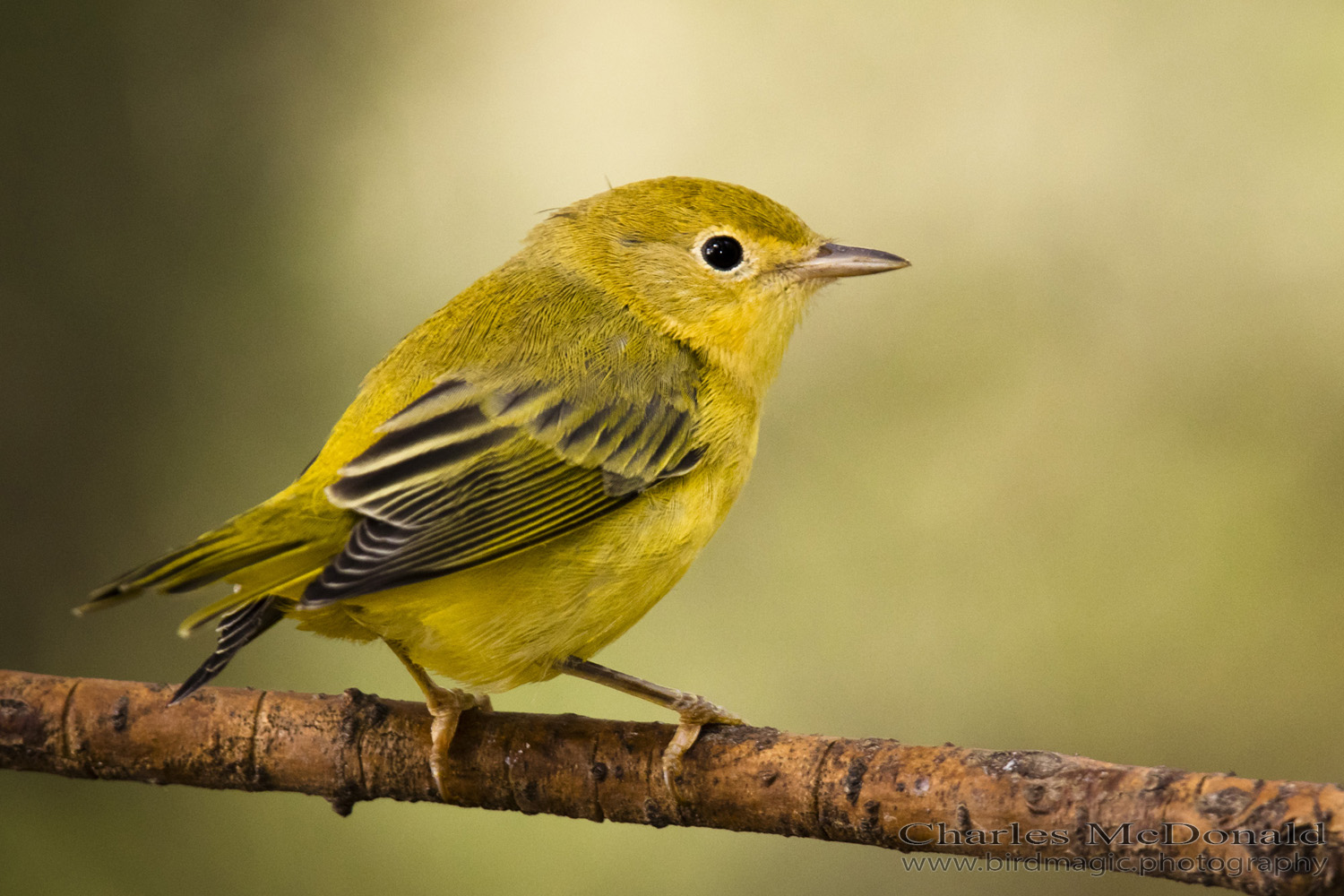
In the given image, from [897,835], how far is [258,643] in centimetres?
272

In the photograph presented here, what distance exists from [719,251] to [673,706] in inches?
50.1

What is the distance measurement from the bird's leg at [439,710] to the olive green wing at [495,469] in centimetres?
39

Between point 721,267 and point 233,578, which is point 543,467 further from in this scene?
point 721,267

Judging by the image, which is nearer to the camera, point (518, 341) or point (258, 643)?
point (518, 341)

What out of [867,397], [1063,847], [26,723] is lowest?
[26,723]

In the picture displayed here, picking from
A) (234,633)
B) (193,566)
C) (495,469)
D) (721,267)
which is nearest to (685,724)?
(495,469)

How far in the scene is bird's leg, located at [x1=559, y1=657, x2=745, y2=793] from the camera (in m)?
2.69

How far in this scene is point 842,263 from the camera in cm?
342

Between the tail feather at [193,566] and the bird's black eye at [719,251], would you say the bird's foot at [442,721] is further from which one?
the bird's black eye at [719,251]

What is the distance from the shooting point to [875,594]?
445 cm

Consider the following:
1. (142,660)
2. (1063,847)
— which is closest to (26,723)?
(142,660)

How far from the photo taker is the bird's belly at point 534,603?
2607mm

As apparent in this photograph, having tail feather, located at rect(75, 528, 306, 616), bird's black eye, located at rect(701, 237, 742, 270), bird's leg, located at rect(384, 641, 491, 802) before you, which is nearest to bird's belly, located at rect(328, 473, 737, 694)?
bird's leg, located at rect(384, 641, 491, 802)

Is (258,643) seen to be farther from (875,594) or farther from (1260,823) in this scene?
(1260,823)
